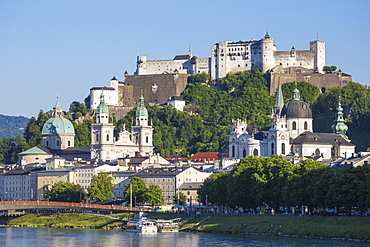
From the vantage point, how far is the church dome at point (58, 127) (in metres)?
150

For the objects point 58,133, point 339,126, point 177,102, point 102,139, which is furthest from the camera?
point 177,102

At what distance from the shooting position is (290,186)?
258 ft

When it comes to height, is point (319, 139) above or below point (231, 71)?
below

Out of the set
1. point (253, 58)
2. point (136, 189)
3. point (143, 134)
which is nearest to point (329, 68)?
point (253, 58)

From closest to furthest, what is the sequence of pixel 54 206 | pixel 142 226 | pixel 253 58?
pixel 54 206, pixel 142 226, pixel 253 58

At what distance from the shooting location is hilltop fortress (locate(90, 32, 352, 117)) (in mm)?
162000

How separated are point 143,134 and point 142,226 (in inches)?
2382

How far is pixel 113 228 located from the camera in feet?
298

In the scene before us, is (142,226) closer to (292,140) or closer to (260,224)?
(260,224)

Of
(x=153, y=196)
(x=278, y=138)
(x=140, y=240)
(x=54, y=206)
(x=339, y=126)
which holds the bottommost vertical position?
(x=140, y=240)

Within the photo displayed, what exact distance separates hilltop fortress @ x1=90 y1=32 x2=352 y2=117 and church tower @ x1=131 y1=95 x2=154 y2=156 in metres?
16.8

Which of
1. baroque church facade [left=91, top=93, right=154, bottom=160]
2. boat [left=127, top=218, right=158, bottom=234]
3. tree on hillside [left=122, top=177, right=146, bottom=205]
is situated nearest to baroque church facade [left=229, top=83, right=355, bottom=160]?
tree on hillside [left=122, top=177, right=146, bottom=205]

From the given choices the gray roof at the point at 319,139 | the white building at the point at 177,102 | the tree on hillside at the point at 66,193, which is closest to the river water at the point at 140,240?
the tree on hillside at the point at 66,193

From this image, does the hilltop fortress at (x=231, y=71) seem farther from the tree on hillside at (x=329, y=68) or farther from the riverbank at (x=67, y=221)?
the riverbank at (x=67, y=221)
